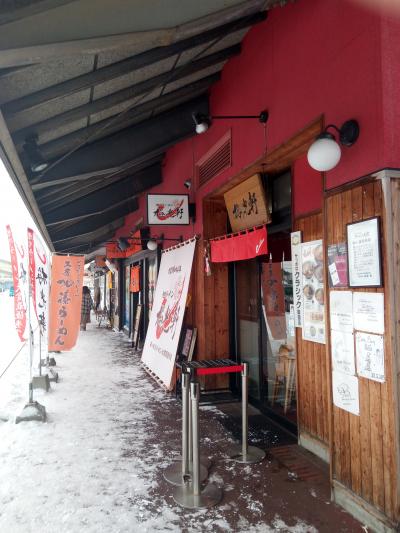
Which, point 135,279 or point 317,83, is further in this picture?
point 135,279

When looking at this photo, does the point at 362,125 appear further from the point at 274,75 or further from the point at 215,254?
the point at 215,254

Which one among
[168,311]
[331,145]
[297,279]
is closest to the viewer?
[331,145]

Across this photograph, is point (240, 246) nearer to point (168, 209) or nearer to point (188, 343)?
point (168, 209)

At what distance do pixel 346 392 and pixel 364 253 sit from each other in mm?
1137

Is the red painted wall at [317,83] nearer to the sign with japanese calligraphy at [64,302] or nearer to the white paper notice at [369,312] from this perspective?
the white paper notice at [369,312]

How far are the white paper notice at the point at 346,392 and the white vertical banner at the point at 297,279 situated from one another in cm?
125

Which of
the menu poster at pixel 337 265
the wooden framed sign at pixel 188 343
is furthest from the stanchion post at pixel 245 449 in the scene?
the wooden framed sign at pixel 188 343

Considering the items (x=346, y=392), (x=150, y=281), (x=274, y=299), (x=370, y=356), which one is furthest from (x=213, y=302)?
(x=150, y=281)

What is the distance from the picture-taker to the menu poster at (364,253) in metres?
2.74

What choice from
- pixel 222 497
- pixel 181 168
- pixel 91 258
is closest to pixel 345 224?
pixel 222 497

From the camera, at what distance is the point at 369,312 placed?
2.84 meters

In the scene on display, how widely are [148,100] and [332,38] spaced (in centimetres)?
312

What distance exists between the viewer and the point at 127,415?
5.50 metres

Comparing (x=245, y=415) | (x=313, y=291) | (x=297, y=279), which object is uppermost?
(x=297, y=279)
